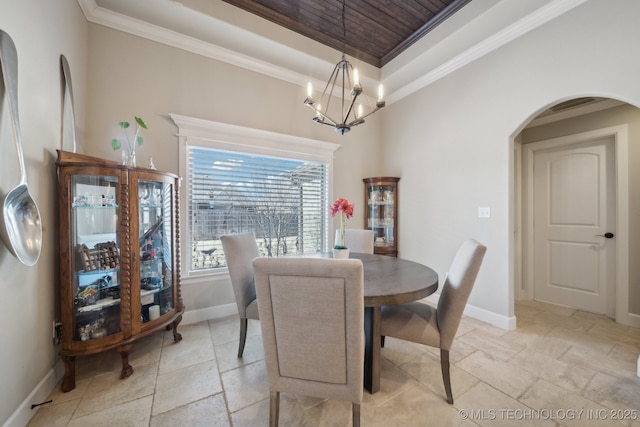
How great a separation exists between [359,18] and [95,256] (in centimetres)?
334

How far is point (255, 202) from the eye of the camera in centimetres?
291

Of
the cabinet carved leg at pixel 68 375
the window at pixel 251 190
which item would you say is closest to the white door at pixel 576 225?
the window at pixel 251 190

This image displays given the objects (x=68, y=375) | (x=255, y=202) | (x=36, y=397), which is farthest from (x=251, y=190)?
(x=36, y=397)

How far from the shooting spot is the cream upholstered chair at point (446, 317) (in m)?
1.38

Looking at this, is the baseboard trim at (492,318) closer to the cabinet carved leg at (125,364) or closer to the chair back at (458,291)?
the chair back at (458,291)

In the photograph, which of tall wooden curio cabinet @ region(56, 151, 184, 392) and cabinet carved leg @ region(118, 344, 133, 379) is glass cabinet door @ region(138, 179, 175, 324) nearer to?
tall wooden curio cabinet @ region(56, 151, 184, 392)

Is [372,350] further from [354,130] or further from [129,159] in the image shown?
[354,130]

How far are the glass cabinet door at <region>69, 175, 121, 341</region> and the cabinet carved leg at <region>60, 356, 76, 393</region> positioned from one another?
0.43 feet

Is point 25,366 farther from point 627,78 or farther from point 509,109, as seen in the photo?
point 627,78

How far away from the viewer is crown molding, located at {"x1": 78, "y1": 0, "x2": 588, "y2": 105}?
213 cm

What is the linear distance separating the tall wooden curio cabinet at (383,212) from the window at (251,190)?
712mm

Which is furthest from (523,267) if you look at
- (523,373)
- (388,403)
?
(388,403)

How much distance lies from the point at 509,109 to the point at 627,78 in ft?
2.44

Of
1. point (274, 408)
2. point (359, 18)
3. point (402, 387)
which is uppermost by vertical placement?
point (359, 18)
